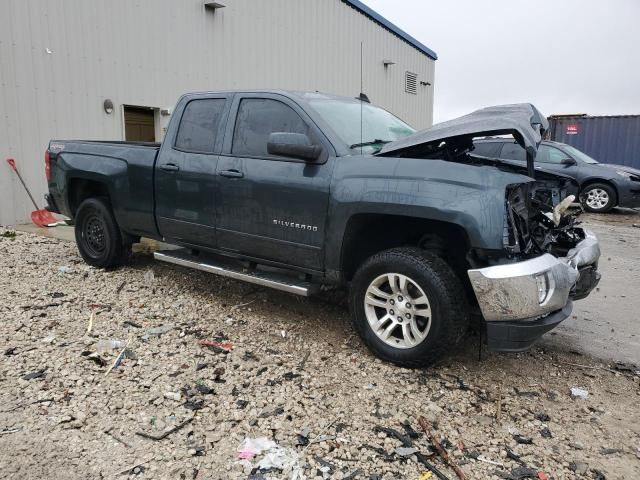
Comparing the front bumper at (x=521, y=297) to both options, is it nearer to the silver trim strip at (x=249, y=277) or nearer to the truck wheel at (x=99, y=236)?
the silver trim strip at (x=249, y=277)

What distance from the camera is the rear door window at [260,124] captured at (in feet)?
13.7

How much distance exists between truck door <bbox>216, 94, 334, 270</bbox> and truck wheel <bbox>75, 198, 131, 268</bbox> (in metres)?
1.69

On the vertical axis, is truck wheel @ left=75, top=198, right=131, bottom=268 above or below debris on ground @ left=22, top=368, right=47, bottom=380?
above

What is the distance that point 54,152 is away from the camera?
19.4 feet

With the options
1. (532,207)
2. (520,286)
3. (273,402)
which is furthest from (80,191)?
(520,286)

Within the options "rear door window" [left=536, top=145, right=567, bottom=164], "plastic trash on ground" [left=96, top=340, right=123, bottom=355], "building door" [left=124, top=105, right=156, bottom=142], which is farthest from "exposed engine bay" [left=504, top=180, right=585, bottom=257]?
"building door" [left=124, top=105, right=156, bottom=142]

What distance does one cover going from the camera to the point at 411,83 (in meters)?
20.3

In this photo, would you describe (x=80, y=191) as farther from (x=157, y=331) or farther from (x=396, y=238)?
(x=396, y=238)

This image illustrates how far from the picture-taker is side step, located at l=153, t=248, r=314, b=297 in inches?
156

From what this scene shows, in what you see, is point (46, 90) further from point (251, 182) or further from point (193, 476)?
point (193, 476)

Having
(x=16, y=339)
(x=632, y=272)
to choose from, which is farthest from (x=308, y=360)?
(x=632, y=272)

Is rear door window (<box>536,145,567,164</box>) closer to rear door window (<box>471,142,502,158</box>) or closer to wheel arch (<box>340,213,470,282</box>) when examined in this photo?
rear door window (<box>471,142,502,158</box>)

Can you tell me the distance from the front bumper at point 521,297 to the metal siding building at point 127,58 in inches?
326

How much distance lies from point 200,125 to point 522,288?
3.17 m
